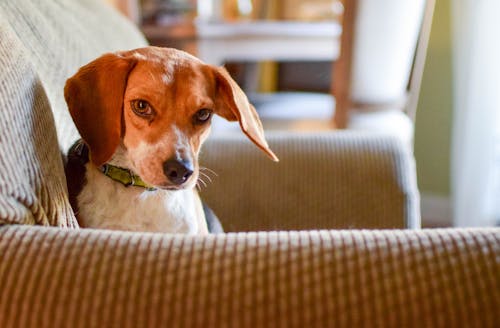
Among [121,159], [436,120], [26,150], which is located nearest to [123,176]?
[121,159]

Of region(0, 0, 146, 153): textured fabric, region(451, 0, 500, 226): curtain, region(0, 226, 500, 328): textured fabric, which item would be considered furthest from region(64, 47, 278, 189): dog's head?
region(451, 0, 500, 226): curtain

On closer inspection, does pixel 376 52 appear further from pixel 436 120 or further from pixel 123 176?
pixel 123 176

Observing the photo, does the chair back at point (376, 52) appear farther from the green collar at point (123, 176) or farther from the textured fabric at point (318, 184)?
the green collar at point (123, 176)

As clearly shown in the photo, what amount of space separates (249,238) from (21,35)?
1.97 ft

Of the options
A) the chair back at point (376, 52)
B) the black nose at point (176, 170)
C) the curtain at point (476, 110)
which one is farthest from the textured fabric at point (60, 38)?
the curtain at point (476, 110)

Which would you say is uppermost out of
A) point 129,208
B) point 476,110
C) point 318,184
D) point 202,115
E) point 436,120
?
point 202,115

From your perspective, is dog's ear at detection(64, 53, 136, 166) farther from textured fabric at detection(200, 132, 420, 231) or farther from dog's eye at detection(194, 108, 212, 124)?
textured fabric at detection(200, 132, 420, 231)

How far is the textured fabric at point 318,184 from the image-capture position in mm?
1271

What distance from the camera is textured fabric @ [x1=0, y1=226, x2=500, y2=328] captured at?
0.52 metres

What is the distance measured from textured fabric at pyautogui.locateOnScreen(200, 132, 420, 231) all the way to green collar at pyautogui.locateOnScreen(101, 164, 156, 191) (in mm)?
339

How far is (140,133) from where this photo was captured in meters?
0.89

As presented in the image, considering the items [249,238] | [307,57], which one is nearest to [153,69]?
[249,238]

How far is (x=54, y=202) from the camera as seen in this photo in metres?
0.71

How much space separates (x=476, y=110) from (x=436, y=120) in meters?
0.32
